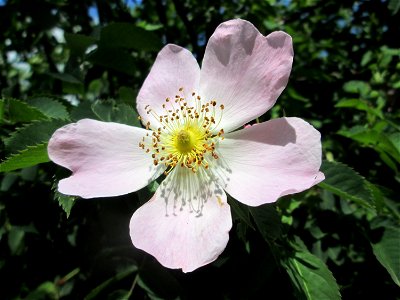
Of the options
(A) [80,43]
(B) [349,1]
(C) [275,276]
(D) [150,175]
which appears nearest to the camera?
(D) [150,175]

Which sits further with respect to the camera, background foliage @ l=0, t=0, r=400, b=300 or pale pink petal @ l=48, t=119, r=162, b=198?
background foliage @ l=0, t=0, r=400, b=300

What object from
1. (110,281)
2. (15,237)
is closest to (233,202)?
(110,281)

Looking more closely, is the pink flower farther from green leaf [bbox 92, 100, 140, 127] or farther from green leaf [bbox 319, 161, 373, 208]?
green leaf [bbox 319, 161, 373, 208]

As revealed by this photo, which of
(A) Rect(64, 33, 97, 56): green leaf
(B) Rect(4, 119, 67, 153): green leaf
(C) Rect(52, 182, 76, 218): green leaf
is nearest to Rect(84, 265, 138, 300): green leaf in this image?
(C) Rect(52, 182, 76, 218): green leaf

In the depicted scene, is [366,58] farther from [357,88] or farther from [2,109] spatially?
[2,109]

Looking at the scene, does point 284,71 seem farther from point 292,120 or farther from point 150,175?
point 150,175

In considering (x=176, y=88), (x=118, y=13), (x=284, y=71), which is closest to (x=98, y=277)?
(x=176, y=88)
